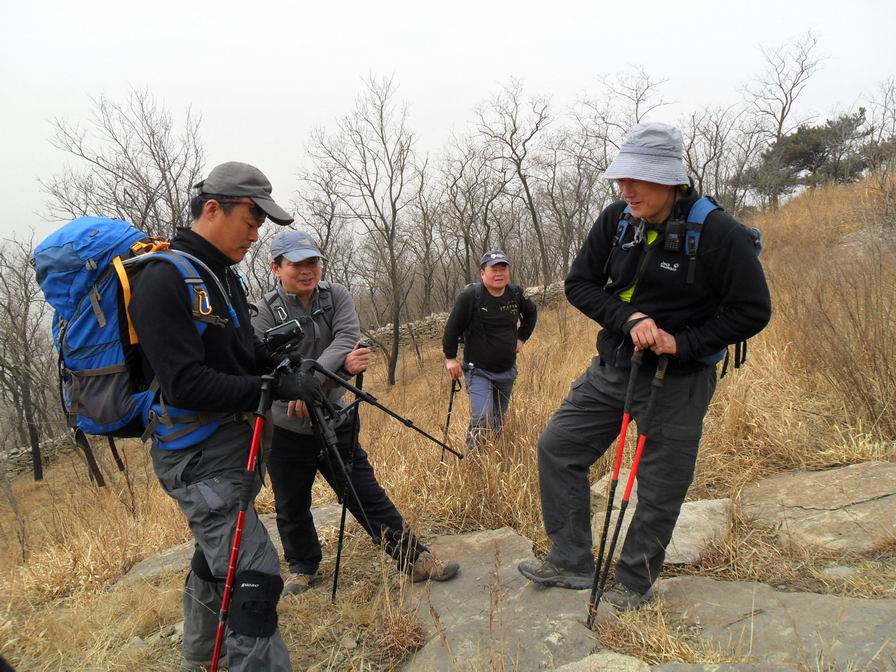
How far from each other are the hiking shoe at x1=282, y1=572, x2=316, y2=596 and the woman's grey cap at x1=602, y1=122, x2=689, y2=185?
276 cm

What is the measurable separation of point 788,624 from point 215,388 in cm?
239

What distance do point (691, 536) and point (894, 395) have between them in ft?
6.78

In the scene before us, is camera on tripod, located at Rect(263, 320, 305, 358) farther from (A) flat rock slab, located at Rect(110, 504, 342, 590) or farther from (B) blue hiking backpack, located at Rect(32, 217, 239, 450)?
(A) flat rock slab, located at Rect(110, 504, 342, 590)

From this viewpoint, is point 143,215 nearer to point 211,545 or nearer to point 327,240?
point 327,240

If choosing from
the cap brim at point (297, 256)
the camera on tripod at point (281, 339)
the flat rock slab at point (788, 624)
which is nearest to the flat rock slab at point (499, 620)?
the flat rock slab at point (788, 624)

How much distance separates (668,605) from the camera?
2527mm

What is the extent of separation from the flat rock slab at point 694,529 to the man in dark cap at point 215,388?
78.7 inches

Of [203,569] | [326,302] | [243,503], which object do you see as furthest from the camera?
[326,302]

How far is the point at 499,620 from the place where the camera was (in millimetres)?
2367

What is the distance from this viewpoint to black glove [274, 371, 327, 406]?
223 centimetres

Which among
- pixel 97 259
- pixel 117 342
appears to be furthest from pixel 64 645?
pixel 97 259

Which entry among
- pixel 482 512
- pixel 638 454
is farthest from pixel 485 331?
pixel 638 454

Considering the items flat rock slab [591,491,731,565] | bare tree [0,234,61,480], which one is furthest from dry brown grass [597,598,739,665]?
bare tree [0,234,61,480]

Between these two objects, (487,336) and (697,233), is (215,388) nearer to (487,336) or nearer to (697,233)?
(697,233)
